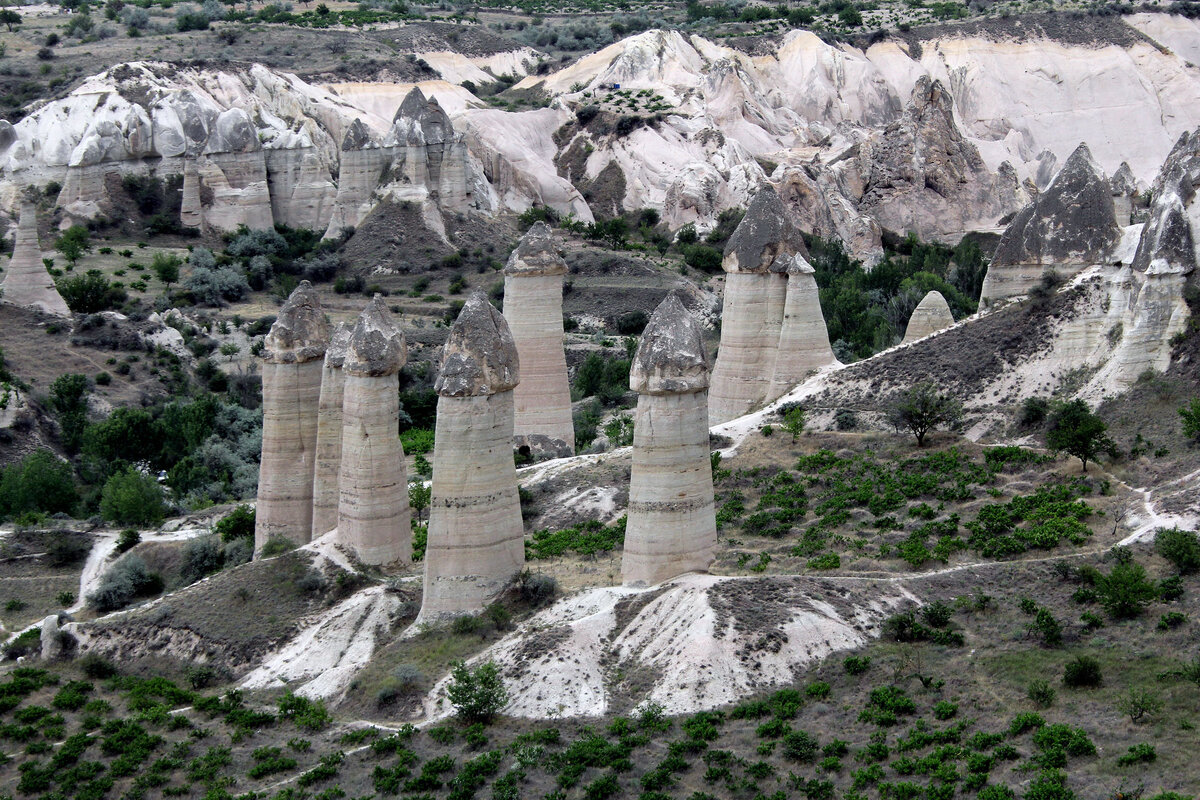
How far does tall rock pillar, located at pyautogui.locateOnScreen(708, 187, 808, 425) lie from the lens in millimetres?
39781

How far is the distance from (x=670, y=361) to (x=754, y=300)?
14236mm

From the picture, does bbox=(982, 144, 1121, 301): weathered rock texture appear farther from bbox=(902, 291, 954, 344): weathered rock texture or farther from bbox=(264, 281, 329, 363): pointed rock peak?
bbox=(264, 281, 329, 363): pointed rock peak

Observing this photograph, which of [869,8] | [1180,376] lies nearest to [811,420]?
[1180,376]

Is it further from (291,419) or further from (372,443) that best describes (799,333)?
(291,419)

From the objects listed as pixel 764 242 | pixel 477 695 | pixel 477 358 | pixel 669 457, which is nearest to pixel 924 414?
pixel 764 242

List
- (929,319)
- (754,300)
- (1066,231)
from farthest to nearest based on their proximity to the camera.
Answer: (929,319) → (754,300) → (1066,231)

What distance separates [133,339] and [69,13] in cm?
5798

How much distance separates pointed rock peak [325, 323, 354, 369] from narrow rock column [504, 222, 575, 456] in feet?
20.7

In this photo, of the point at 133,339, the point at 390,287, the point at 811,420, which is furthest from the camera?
the point at 390,287

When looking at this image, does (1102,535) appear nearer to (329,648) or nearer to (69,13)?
(329,648)

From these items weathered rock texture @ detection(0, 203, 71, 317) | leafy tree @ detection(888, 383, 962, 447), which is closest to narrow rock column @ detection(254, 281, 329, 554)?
leafy tree @ detection(888, 383, 962, 447)

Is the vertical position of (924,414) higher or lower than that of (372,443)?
higher

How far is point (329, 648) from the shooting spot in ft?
94.9

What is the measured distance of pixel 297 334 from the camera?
112ft
